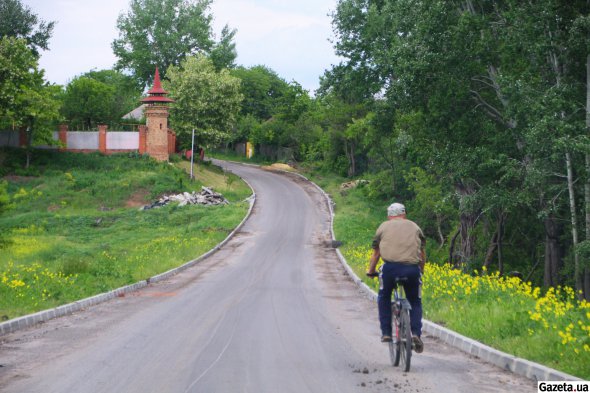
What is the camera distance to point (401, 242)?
322 inches

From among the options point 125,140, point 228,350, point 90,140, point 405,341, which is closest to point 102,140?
point 90,140

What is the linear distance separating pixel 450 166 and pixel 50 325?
16516 millimetres

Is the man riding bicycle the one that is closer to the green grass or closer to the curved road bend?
the curved road bend

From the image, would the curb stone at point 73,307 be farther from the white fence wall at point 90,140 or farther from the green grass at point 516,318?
the white fence wall at point 90,140

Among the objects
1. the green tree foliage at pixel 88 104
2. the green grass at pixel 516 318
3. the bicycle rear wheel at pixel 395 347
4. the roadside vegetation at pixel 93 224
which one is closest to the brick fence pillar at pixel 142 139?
the roadside vegetation at pixel 93 224

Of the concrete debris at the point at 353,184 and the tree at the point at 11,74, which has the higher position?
the tree at the point at 11,74

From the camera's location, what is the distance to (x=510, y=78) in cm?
2091

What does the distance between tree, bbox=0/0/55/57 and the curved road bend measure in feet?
192

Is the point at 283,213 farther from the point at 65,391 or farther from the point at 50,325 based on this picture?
the point at 65,391

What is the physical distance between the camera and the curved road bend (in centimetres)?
700

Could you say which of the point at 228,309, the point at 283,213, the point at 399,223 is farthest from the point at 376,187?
the point at 399,223

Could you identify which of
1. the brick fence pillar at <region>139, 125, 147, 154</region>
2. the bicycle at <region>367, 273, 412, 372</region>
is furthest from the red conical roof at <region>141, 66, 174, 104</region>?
the bicycle at <region>367, 273, 412, 372</region>

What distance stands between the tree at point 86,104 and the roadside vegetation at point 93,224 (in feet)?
31.6

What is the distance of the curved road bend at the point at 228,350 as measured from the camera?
7.00 metres
